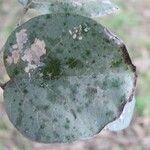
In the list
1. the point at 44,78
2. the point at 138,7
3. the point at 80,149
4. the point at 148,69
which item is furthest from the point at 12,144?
the point at 44,78

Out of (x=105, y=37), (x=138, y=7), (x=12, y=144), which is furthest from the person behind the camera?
(x=138, y=7)

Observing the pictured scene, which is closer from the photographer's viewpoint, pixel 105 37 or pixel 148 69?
pixel 105 37

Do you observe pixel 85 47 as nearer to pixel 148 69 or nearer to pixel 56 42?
pixel 56 42
